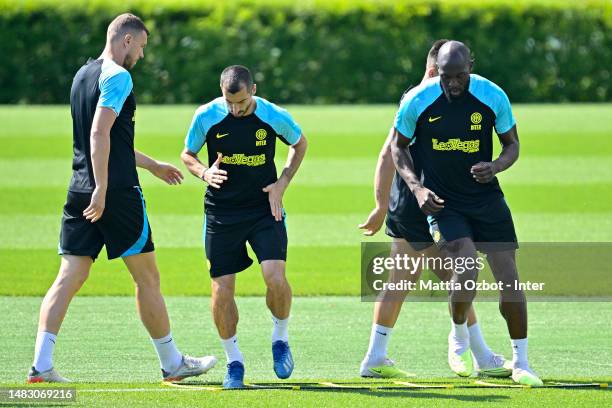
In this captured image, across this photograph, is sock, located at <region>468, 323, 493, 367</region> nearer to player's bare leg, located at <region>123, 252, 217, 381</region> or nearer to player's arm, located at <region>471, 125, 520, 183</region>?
player's arm, located at <region>471, 125, 520, 183</region>

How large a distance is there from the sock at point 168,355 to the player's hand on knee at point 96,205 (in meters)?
1.02

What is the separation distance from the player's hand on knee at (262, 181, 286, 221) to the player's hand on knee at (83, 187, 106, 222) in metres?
1.10

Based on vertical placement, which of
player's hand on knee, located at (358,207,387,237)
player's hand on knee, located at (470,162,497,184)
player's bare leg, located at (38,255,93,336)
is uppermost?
player's hand on knee, located at (470,162,497,184)

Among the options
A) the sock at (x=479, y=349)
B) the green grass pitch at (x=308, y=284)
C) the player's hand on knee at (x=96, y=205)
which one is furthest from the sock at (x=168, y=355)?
the sock at (x=479, y=349)

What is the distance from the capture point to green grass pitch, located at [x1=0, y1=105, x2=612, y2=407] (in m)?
8.84

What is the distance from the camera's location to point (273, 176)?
907 centimetres

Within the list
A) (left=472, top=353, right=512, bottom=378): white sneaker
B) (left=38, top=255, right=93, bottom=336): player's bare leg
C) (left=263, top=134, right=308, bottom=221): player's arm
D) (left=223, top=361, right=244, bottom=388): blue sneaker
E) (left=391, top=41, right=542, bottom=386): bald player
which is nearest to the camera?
(left=223, top=361, right=244, bottom=388): blue sneaker

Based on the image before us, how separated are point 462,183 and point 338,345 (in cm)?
205

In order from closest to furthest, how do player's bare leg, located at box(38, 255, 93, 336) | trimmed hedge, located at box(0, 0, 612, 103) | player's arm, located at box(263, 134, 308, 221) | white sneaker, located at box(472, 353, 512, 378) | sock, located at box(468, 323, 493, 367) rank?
player's bare leg, located at box(38, 255, 93, 336)
player's arm, located at box(263, 134, 308, 221)
white sneaker, located at box(472, 353, 512, 378)
sock, located at box(468, 323, 493, 367)
trimmed hedge, located at box(0, 0, 612, 103)

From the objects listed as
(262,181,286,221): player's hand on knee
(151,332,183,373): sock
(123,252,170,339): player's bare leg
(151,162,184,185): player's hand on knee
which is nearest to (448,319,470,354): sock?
(262,181,286,221): player's hand on knee

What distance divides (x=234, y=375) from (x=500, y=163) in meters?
2.21

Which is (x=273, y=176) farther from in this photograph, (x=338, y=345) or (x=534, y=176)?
(x=534, y=176)

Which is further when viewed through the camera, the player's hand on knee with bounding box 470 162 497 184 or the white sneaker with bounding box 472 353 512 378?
the white sneaker with bounding box 472 353 512 378

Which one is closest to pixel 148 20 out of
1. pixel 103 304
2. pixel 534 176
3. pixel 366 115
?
pixel 366 115
